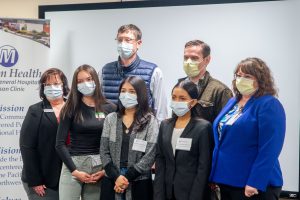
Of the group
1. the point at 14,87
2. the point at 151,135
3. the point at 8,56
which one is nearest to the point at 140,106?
the point at 151,135

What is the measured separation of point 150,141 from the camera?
101 inches

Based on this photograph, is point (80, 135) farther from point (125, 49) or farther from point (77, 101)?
point (125, 49)

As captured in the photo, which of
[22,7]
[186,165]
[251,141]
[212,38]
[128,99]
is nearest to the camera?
[251,141]

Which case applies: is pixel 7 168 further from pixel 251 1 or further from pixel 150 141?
pixel 251 1

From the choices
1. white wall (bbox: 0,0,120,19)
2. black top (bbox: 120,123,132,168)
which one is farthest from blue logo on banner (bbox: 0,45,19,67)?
black top (bbox: 120,123,132,168)

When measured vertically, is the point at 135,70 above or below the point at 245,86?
Answer: above

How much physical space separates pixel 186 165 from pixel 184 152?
81 mm

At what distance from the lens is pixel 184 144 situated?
2410 millimetres

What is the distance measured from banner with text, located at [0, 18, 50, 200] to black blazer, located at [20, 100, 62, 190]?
0.92 metres

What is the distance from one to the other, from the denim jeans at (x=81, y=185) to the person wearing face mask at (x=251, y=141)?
88 cm

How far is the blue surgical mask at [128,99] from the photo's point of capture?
8.54 feet

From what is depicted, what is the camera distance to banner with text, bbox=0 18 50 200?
381cm

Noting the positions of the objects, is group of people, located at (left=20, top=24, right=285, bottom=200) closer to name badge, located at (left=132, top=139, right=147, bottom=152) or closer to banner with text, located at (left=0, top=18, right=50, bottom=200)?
name badge, located at (left=132, top=139, right=147, bottom=152)

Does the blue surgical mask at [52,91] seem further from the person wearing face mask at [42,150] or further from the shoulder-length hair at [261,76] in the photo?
the shoulder-length hair at [261,76]
